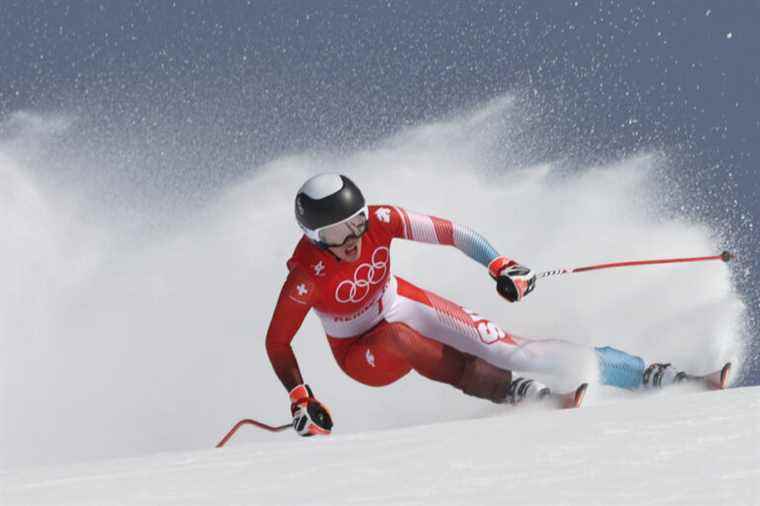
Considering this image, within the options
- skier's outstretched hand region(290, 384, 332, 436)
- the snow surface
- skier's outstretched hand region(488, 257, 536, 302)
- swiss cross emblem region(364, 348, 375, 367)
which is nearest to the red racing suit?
swiss cross emblem region(364, 348, 375, 367)

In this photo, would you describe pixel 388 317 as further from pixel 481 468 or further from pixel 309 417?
pixel 481 468

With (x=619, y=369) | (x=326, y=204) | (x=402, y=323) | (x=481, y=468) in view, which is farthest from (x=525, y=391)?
(x=481, y=468)

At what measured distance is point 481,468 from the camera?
7.70 feet

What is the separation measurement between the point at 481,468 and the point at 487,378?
2.07 metres

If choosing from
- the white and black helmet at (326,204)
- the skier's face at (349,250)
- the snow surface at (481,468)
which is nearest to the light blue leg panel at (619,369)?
the skier's face at (349,250)

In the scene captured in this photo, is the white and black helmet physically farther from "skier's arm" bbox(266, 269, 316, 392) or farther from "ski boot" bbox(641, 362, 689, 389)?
"ski boot" bbox(641, 362, 689, 389)

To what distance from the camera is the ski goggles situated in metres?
4.11

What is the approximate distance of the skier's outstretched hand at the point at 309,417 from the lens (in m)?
3.93

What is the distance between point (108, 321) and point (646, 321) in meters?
3.25

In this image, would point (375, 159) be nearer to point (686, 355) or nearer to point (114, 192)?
point (114, 192)

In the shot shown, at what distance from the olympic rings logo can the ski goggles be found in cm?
19

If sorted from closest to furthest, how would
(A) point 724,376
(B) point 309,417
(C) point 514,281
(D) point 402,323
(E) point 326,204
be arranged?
1. (B) point 309,417
2. (E) point 326,204
3. (C) point 514,281
4. (D) point 402,323
5. (A) point 724,376

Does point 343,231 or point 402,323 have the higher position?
point 343,231

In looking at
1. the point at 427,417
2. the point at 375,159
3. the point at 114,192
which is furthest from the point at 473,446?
the point at 114,192
